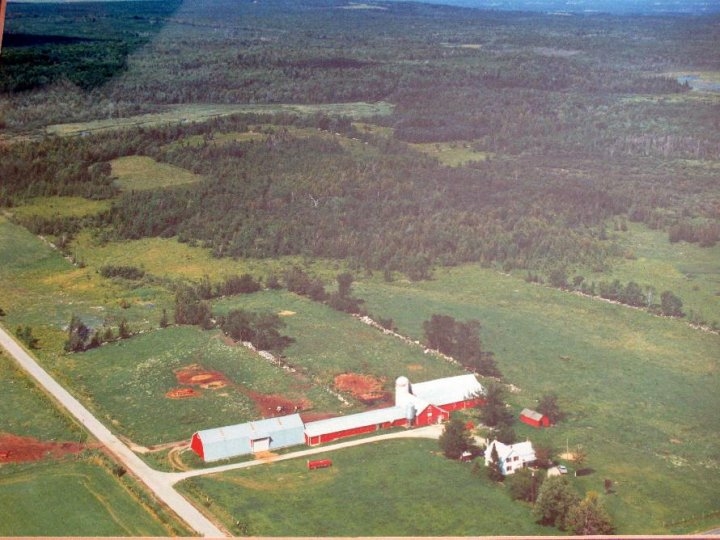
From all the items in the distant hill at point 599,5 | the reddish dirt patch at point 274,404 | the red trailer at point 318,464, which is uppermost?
the distant hill at point 599,5

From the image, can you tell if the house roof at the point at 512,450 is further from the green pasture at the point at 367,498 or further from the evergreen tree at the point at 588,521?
the evergreen tree at the point at 588,521

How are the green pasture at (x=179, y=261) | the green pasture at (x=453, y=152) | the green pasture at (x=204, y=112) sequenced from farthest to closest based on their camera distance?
1. the green pasture at (x=204, y=112)
2. the green pasture at (x=453, y=152)
3. the green pasture at (x=179, y=261)

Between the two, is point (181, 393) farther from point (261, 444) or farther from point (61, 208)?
point (61, 208)

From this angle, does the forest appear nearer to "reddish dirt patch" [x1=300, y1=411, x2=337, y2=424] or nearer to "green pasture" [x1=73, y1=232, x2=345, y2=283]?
"green pasture" [x1=73, y1=232, x2=345, y2=283]

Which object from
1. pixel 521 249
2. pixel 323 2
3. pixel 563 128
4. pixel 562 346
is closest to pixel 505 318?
pixel 562 346

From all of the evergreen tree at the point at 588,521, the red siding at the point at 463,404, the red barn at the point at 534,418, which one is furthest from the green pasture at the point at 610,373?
the red siding at the point at 463,404

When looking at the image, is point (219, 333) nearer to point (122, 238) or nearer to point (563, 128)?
point (122, 238)

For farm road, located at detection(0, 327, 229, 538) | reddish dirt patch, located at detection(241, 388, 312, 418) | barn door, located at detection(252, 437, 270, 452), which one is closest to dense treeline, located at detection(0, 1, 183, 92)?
farm road, located at detection(0, 327, 229, 538)
